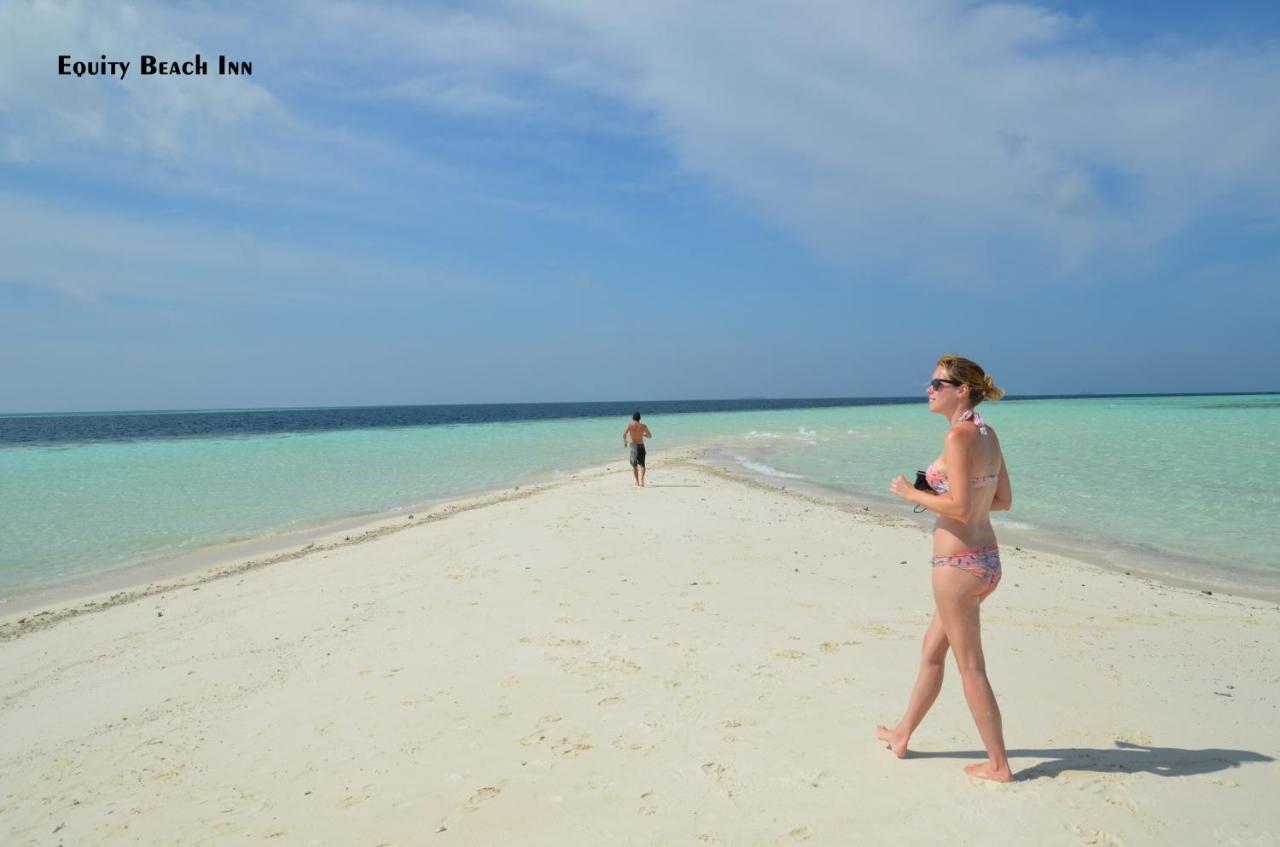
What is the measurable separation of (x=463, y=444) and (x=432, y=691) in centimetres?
3618

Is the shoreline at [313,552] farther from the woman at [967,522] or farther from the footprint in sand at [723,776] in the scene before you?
the footprint in sand at [723,776]

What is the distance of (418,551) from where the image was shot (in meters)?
10.7

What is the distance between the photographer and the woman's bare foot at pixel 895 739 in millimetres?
3889

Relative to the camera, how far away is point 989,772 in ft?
11.8

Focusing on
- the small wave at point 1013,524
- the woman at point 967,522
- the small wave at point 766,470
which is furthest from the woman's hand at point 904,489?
the small wave at point 766,470

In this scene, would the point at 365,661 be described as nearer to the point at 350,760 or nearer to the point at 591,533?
the point at 350,760

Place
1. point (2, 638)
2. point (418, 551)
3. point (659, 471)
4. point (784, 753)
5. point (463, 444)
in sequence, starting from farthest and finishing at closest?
point (463, 444) → point (659, 471) → point (418, 551) → point (2, 638) → point (784, 753)

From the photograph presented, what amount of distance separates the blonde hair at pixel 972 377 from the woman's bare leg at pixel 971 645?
2.88 feet

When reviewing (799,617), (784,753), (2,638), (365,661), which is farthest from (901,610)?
(2,638)

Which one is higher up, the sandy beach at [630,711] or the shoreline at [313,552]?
the sandy beach at [630,711]

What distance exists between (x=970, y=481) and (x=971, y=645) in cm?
81

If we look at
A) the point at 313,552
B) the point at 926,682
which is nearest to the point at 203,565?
the point at 313,552

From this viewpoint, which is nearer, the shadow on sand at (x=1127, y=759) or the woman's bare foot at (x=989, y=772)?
the woman's bare foot at (x=989, y=772)

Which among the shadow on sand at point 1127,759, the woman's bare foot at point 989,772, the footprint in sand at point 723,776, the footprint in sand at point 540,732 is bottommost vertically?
the footprint in sand at point 540,732
